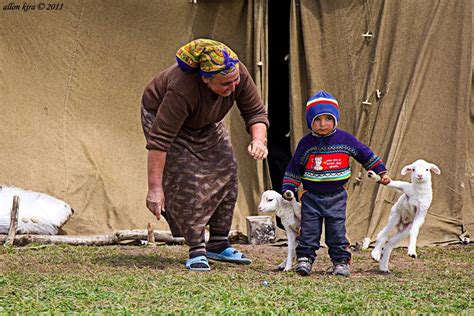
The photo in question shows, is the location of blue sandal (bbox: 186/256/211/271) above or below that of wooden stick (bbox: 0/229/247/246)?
above

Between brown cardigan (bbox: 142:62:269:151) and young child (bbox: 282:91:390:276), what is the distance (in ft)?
1.46

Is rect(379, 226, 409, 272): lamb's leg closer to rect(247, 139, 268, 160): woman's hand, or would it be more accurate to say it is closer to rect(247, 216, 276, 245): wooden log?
rect(247, 139, 268, 160): woman's hand

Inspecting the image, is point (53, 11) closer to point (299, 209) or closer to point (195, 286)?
point (299, 209)

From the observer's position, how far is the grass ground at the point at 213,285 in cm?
514

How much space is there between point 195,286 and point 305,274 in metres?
1.05

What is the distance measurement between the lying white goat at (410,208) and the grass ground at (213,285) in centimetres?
21

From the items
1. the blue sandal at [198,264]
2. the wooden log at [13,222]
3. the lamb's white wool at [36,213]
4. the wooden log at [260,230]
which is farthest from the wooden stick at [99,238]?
the blue sandal at [198,264]

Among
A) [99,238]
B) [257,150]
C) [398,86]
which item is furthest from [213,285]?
[398,86]

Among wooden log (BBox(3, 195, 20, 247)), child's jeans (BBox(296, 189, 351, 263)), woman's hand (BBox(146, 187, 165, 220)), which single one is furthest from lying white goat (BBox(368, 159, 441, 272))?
wooden log (BBox(3, 195, 20, 247))

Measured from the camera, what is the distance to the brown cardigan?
21.5 feet

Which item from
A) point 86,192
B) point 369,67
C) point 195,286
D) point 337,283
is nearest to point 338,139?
point 337,283

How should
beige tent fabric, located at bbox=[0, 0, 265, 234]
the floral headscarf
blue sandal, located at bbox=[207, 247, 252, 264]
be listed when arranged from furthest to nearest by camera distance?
beige tent fabric, located at bbox=[0, 0, 265, 234] < blue sandal, located at bbox=[207, 247, 252, 264] < the floral headscarf

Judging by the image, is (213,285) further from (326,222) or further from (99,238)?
(99,238)

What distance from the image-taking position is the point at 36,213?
8.86 m
